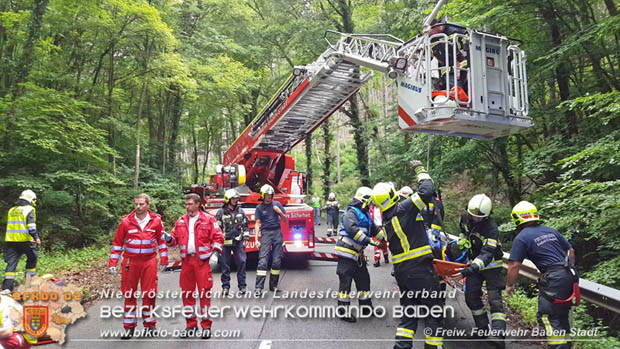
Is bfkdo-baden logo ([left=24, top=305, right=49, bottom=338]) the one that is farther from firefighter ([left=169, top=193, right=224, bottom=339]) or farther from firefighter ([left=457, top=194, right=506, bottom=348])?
firefighter ([left=457, top=194, right=506, bottom=348])

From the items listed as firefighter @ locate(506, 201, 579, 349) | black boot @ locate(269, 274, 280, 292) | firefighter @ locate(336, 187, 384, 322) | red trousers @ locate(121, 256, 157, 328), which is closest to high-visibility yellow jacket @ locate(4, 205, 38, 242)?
red trousers @ locate(121, 256, 157, 328)

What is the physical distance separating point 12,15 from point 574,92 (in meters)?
14.6

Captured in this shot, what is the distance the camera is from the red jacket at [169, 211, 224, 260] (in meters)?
4.79

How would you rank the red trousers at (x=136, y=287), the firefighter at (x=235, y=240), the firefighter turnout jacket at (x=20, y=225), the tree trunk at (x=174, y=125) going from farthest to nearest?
the tree trunk at (x=174, y=125) < the firefighter turnout jacket at (x=20, y=225) < the firefighter at (x=235, y=240) < the red trousers at (x=136, y=287)

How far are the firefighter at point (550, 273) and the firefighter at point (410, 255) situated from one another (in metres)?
0.93

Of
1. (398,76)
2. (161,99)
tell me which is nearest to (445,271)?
(398,76)

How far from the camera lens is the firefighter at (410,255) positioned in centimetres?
385

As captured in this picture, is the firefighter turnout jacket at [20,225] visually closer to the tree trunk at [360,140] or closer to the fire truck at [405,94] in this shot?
the fire truck at [405,94]

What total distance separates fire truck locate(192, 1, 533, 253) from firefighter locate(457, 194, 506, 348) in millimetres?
1264

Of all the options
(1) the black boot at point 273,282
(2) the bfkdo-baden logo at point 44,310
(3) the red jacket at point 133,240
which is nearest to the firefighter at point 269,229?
(1) the black boot at point 273,282

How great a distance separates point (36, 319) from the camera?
408cm

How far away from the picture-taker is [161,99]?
20.1 meters

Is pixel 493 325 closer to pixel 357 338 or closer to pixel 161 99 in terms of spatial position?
pixel 357 338

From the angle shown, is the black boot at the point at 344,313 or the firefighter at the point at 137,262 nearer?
the firefighter at the point at 137,262
